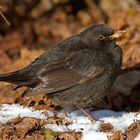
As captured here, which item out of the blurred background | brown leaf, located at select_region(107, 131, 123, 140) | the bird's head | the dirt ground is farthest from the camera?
the blurred background

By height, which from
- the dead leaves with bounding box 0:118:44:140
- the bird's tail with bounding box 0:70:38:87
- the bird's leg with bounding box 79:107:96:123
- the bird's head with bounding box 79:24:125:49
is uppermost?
the bird's head with bounding box 79:24:125:49

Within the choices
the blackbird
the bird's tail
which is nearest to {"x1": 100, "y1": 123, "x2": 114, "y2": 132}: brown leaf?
the blackbird

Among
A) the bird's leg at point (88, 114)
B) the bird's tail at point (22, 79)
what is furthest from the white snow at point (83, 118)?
the bird's tail at point (22, 79)

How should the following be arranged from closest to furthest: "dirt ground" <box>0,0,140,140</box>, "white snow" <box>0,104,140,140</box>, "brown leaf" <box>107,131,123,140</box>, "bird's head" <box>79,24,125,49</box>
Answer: "brown leaf" <box>107,131,123,140</box>, "white snow" <box>0,104,140,140</box>, "bird's head" <box>79,24,125,49</box>, "dirt ground" <box>0,0,140,140</box>

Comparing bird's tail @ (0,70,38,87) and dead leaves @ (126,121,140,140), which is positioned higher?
bird's tail @ (0,70,38,87)

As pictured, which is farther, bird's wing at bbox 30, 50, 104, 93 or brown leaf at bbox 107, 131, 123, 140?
bird's wing at bbox 30, 50, 104, 93

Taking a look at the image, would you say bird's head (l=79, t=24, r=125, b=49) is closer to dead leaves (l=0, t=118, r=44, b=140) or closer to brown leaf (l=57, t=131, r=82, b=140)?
dead leaves (l=0, t=118, r=44, b=140)

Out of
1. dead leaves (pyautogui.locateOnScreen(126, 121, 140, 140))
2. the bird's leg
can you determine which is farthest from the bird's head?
dead leaves (pyautogui.locateOnScreen(126, 121, 140, 140))

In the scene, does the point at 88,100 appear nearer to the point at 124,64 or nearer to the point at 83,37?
the point at 83,37

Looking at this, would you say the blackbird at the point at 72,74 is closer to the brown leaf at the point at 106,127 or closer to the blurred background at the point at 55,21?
the brown leaf at the point at 106,127
